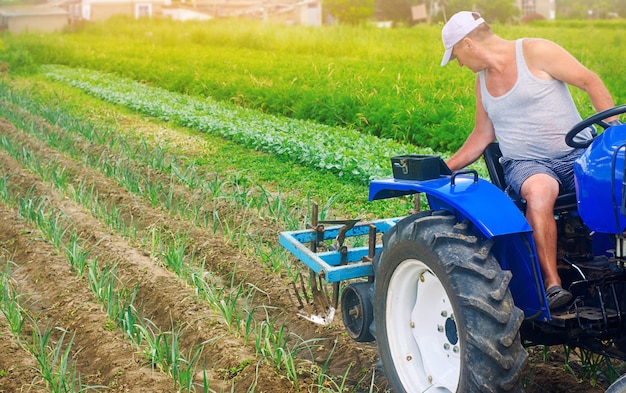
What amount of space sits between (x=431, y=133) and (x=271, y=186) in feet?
9.00

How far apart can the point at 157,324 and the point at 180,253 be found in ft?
1.76

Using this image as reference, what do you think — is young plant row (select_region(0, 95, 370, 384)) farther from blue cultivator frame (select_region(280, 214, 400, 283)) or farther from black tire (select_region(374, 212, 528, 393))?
black tire (select_region(374, 212, 528, 393))

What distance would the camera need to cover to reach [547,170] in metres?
3.44

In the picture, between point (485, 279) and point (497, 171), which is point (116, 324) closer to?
point (497, 171)

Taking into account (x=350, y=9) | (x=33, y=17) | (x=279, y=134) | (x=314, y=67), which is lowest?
(x=279, y=134)

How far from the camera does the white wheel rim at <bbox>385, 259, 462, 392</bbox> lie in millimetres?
3316

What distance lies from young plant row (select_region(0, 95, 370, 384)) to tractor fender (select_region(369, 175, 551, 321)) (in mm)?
1011

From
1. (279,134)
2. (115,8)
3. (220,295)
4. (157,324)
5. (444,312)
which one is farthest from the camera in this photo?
(115,8)

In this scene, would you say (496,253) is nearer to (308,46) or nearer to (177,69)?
(177,69)

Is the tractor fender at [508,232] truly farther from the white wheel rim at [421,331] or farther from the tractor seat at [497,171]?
the white wheel rim at [421,331]

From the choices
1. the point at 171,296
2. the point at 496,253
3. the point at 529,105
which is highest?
the point at 529,105

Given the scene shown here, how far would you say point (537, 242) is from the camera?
10.4ft

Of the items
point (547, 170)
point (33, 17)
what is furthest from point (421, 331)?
point (33, 17)

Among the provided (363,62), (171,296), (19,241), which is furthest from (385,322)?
(363,62)
